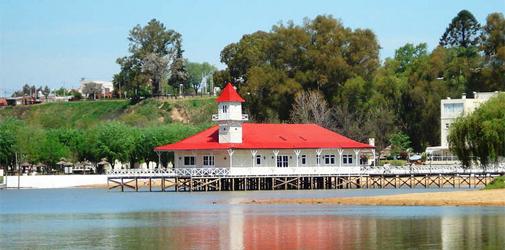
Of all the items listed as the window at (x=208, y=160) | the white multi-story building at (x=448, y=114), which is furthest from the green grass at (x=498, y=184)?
the white multi-story building at (x=448, y=114)

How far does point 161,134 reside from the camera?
118 metres

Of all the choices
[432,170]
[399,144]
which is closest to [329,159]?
[432,170]

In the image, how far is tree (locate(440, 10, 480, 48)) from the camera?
486 feet

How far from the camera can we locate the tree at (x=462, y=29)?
148 metres

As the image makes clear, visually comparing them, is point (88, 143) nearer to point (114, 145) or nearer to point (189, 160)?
point (114, 145)

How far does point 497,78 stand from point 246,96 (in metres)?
24.7

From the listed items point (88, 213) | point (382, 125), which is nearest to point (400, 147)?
point (382, 125)

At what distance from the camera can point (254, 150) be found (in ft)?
316

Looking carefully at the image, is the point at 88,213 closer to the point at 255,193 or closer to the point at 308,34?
the point at 255,193

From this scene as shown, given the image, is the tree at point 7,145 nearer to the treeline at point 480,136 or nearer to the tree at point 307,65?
the tree at point 307,65

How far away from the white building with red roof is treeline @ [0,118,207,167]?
1809cm

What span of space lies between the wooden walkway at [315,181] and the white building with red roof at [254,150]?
0.80m

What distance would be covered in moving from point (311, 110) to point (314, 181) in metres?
27.2

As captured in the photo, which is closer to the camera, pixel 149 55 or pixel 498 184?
pixel 498 184
